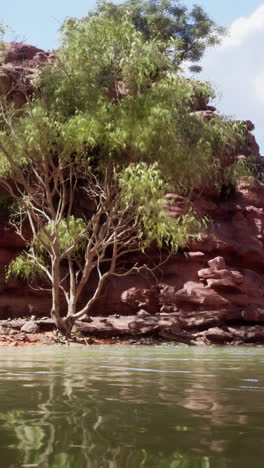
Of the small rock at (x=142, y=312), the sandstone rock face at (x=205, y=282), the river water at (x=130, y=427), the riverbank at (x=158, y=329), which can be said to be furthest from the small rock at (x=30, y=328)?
the river water at (x=130, y=427)

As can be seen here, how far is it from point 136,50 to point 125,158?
10.4 ft

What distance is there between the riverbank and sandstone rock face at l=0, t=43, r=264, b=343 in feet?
0.14

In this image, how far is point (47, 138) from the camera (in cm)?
1573

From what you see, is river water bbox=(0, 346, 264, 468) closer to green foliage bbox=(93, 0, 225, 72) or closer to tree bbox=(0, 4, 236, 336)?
tree bbox=(0, 4, 236, 336)

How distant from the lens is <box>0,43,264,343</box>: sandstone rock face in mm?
19344

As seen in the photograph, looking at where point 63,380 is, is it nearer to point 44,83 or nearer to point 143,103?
point 143,103

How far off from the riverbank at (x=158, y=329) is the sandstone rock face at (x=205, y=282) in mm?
42

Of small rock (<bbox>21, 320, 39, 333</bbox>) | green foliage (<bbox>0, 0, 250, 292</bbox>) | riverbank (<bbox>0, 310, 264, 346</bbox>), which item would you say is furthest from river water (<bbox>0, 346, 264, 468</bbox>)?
small rock (<bbox>21, 320, 39, 333</bbox>)

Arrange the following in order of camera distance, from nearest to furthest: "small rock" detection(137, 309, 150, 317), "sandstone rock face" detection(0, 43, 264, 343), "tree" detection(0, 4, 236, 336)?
"tree" detection(0, 4, 236, 336), "small rock" detection(137, 309, 150, 317), "sandstone rock face" detection(0, 43, 264, 343)

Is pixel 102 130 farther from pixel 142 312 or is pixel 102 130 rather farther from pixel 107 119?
pixel 142 312

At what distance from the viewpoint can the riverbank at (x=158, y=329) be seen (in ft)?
55.7

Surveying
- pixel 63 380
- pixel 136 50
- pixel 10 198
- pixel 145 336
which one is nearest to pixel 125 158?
pixel 136 50

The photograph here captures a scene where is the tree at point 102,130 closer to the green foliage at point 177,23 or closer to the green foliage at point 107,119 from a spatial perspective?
the green foliage at point 107,119

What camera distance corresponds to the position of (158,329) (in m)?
17.8
